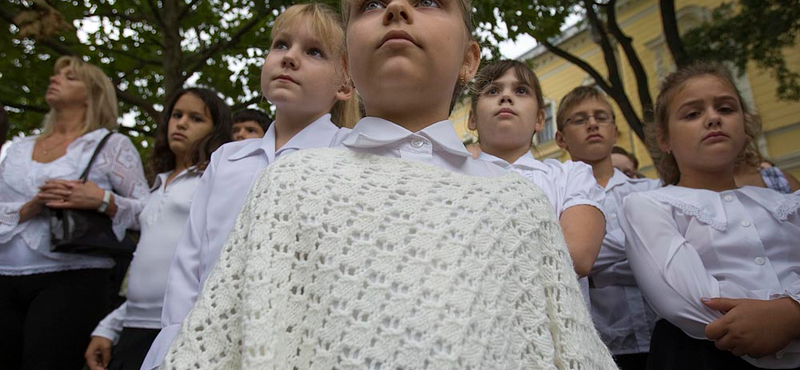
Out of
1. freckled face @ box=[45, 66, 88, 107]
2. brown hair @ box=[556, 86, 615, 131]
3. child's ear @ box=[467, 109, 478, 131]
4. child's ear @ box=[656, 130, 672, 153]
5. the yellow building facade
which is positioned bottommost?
child's ear @ box=[656, 130, 672, 153]

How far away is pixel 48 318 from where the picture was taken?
292cm

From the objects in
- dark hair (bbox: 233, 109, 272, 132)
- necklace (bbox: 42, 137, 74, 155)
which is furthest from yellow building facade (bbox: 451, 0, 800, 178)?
necklace (bbox: 42, 137, 74, 155)

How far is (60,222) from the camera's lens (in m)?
3.11

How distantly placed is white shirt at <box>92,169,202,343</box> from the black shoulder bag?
42cm

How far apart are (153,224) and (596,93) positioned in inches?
105

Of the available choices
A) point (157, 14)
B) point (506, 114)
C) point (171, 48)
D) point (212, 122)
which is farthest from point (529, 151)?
point (157, 14)

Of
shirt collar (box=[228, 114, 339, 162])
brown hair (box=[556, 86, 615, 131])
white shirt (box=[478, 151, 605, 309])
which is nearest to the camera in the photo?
shirt collar (box=[228, 114, 339, 162])

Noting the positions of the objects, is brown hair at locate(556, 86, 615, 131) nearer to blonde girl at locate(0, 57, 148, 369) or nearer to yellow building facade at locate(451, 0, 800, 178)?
blonde girl at locate(0, 57, 148, 369)

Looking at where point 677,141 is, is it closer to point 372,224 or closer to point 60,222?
point 372,224

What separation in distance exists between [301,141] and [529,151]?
3.59ft

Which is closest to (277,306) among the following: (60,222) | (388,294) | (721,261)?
(388,294)

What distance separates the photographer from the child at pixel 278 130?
193 centimetres

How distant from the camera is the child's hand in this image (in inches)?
79.1

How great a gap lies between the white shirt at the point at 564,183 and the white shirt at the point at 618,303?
33 cm
